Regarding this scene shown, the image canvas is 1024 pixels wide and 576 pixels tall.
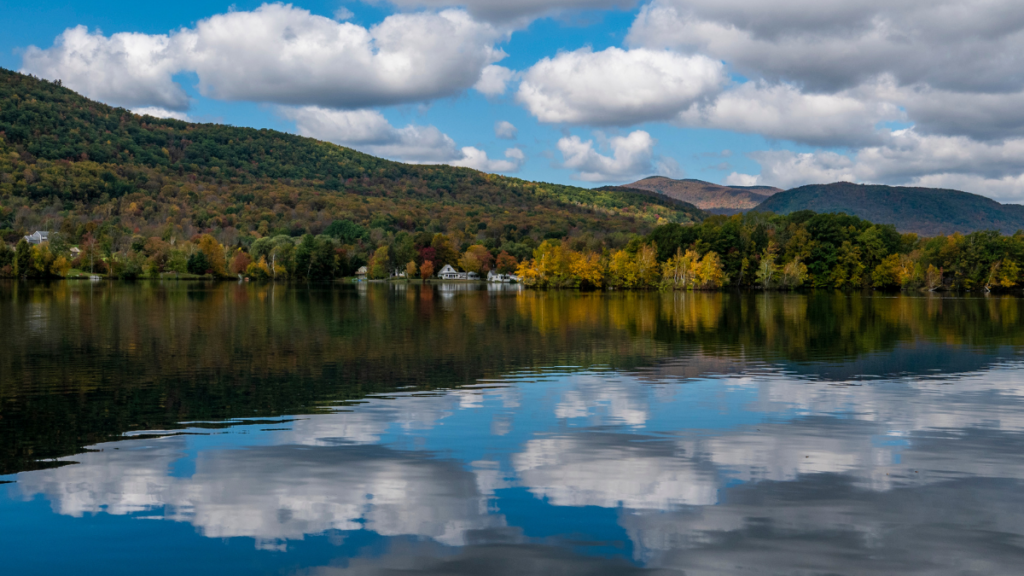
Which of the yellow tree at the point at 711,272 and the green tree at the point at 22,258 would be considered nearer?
the yellow tree at the point at 711,272

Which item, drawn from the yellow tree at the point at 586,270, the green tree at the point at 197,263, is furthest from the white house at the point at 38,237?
the yellow tree at the point at 586,270

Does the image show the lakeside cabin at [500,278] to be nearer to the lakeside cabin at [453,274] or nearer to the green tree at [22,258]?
the lakeside cabin at [453,274]

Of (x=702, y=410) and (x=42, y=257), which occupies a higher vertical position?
(x=42, y=257)

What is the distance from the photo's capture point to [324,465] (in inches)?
458

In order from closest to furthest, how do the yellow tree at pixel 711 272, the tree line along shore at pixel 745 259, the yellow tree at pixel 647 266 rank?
1. the yellow tree at pixel 711 272
2. the tree line along shore at pixel 745 259
3. the yellow tree at pixel 647 266

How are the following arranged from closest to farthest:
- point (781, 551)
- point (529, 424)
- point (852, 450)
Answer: point (781, 551) → point (852, 450) → point (529, 424)

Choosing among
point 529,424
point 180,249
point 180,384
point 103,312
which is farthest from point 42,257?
point 529,424

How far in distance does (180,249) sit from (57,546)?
162m

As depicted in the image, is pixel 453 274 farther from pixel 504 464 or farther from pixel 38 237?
pixel 504 464

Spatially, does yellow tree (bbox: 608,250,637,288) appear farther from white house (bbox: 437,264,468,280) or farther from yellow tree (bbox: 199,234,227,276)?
yellow tree (bbox: 199,234,227,276)

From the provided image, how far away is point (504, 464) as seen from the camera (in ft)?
39.0

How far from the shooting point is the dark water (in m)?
8.27

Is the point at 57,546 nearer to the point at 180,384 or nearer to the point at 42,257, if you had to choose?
the point at 180,384

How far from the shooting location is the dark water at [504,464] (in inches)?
326
